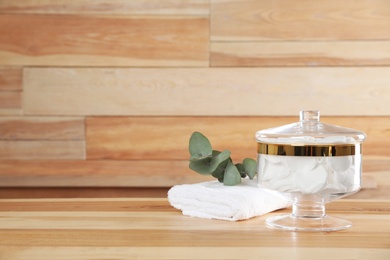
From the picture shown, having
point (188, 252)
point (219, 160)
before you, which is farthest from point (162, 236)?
point (219, 160)

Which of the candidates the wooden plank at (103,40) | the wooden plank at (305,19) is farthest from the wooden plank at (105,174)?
the wooden plank at (305,19)

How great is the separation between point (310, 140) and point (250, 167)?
25 cm

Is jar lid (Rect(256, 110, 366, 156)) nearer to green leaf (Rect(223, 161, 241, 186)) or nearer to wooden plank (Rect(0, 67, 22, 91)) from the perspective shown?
green leaf (Rect(223, 161, 241, 186))

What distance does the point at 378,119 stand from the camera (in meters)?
2.24

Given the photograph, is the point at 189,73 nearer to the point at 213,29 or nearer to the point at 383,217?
the point at 213,29

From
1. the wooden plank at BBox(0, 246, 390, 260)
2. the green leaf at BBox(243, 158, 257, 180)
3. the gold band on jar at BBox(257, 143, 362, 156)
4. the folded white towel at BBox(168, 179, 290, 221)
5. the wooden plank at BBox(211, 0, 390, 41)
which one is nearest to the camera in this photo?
the wooden plank at BBox(0, 246, 390, 260)

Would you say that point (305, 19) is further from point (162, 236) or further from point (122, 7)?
point (162, 236)

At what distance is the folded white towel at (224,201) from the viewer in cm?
112

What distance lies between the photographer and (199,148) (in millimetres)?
1223

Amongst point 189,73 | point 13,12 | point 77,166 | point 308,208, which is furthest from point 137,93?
point 308,208

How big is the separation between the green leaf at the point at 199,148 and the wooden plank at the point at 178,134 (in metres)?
1.01

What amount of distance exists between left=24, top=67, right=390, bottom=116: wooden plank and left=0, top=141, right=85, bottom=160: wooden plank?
0.60 ft

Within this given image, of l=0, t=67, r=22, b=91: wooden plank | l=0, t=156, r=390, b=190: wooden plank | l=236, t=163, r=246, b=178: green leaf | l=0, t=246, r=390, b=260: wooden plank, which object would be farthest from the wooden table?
l=0, t=67, r=22, b=91: wooden plank

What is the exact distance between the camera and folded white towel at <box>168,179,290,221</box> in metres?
1.12
